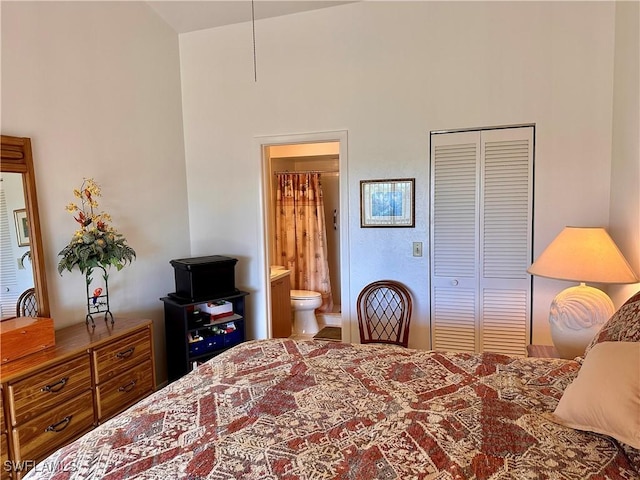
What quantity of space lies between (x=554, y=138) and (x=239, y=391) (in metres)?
2.52

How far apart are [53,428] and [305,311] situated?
9.24 feet

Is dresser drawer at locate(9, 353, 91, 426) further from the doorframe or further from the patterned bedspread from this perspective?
the doorframe

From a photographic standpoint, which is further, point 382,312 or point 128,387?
point 382,312

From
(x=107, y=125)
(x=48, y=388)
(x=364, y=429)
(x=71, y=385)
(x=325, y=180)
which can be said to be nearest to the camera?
(x=364, y=429)

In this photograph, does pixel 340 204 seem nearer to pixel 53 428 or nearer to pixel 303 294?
pixel 303 294

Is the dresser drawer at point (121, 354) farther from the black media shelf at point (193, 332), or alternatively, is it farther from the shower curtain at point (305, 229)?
the shower curtain at point (305, 229)

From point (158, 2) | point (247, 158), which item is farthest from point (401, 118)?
point (158, 2)

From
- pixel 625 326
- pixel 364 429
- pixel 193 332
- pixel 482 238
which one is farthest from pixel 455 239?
pixel 193 332

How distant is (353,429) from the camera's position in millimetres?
1297

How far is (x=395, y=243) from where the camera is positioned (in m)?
3.10

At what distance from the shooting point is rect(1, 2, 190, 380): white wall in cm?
233

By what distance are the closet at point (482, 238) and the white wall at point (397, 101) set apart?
0.27 ft

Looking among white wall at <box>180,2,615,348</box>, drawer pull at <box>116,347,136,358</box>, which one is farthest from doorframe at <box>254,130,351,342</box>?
drawer pull at <box>116,347,136,358</box>

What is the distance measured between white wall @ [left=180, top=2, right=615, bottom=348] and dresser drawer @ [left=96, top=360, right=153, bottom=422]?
43.9 inches
